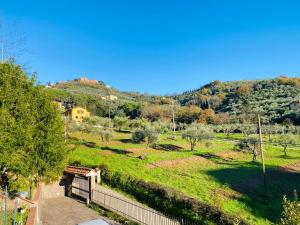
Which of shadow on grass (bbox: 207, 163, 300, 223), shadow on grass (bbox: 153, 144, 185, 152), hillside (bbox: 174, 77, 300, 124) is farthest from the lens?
hillside (bbox: 174, 77, 300, 124)

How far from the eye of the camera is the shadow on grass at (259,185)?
26.9 meters

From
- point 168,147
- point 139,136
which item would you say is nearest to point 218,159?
point 168,147

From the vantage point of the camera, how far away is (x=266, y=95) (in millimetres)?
149375

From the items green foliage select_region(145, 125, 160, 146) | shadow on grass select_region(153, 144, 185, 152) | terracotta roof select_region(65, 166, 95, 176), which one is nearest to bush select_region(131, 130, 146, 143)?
green foliage select_region(145, 125, 160, 146)

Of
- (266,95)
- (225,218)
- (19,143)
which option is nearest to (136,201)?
(225,218)

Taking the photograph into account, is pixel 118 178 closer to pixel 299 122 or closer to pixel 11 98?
pixel 11 98

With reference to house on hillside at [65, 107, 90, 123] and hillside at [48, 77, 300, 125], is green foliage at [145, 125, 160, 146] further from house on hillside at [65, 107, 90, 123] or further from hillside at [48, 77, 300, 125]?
hillside at [48, 77, 300, 125]

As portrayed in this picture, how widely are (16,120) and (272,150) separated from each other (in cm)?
4973

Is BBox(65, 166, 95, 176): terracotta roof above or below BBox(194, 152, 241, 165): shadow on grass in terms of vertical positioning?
above

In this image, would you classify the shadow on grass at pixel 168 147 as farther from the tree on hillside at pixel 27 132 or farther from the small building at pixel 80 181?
the tree on hillside at pixel 27 132

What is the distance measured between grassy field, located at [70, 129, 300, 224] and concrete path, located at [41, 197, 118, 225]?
4691mm

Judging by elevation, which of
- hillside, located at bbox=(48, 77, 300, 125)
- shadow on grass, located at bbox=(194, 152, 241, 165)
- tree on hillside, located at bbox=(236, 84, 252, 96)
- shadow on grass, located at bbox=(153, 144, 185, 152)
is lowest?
shadow on grass, located at bbox=(194, 152, 241, 165)

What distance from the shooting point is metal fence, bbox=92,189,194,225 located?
65.0ft

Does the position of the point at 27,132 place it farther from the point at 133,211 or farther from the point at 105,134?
the point at 105,134
